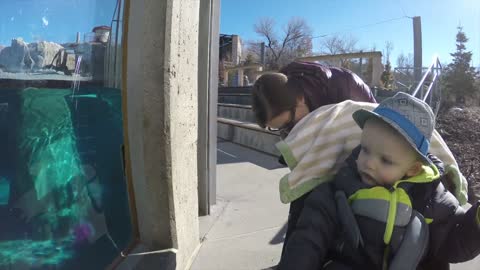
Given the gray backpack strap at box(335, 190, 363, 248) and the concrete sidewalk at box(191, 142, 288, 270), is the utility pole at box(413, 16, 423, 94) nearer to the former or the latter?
the concrete sidewalk at box(191, 142, 288, 270)

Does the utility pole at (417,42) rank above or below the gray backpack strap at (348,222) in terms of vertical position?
above

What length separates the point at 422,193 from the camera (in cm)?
136

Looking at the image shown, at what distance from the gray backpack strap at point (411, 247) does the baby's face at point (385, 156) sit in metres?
0.16

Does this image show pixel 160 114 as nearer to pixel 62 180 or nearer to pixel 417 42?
pixel 62 180

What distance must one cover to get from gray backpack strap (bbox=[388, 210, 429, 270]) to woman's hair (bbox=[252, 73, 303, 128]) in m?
0.68

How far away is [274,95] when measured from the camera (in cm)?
163

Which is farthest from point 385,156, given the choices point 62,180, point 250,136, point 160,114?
point 250,136

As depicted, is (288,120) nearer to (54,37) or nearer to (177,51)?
(177,51)

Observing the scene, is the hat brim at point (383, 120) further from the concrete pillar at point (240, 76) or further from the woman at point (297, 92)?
the concrete pillar at point (240, 76)

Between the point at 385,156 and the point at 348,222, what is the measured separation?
0.87 ft

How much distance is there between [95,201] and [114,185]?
0.61 ft

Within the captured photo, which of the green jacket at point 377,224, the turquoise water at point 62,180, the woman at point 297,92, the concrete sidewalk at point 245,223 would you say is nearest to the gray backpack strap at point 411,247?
the green jacket at point 377,224

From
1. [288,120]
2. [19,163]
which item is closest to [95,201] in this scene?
[19,163]

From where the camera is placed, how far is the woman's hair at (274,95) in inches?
64.3
